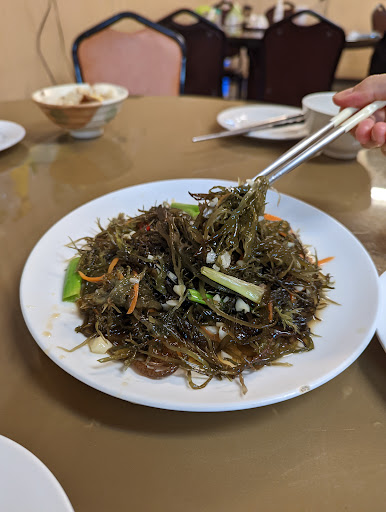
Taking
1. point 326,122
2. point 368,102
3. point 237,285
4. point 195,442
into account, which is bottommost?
point 195,442

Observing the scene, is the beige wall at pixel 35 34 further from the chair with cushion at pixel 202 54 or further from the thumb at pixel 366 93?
the thumb at pixel 366 93

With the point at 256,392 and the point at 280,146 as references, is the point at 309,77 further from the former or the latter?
the point at 256,392

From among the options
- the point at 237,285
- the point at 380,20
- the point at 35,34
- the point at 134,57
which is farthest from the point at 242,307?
the point at 380,20

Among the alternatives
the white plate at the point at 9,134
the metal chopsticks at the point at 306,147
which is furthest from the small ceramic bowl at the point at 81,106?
the metal chopsticks at the point at 306,147

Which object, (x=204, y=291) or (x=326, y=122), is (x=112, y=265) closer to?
(x=204, y=291)

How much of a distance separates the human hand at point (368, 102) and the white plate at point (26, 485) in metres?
1.09

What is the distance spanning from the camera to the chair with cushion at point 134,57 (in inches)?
101

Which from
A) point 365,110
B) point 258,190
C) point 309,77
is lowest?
point 309,77

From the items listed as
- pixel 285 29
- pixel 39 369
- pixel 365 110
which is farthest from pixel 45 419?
pixel 285 29

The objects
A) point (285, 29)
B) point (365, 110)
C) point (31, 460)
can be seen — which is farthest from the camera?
point (285, 29)

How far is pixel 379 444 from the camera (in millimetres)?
589

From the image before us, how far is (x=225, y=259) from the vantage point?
2.60 feet

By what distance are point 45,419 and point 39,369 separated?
0.36 ft

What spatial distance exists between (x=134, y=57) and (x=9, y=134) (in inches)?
55.6
